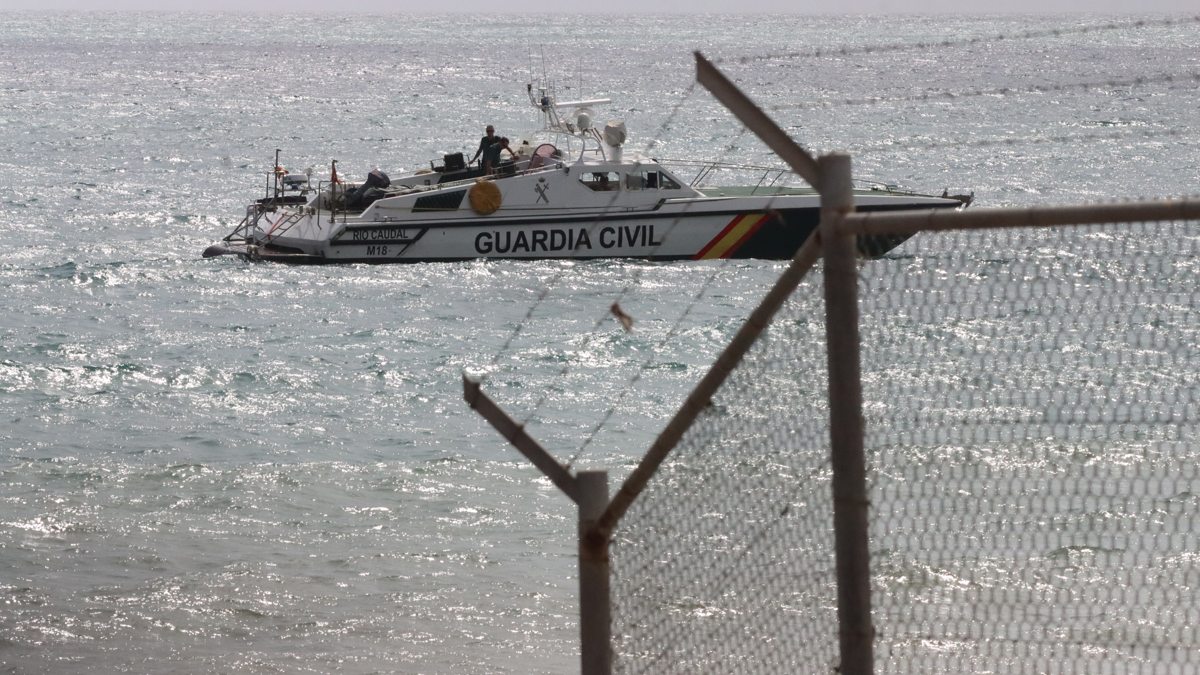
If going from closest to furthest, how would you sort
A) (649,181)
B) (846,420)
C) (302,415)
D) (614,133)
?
1. (846,420)
2. (302,415)
3. (614,133)
4. (649,181)

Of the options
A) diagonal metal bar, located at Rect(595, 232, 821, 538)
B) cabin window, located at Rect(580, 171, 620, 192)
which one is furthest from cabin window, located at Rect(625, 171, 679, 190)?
diagonal metal bar, located at Rect(595, 232, 821, 538)

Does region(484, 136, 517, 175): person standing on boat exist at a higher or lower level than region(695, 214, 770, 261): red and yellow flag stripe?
higher

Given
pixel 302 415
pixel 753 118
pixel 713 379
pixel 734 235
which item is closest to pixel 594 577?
pixel 713 379

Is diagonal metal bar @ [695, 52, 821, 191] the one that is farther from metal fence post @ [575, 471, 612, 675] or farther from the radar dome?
the radar dome

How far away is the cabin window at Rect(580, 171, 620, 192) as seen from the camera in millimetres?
26014

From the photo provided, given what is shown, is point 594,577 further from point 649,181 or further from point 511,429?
point 649,181

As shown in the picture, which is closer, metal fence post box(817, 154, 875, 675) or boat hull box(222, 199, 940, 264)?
metal fence post box(817, 154, 875, 675)

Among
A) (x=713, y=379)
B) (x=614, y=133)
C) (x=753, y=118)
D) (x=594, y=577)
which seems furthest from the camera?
(x=614, y=133)

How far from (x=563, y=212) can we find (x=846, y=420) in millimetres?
21456

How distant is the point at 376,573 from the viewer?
1182cm

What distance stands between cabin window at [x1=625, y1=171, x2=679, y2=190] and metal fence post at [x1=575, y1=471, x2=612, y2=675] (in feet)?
67.4

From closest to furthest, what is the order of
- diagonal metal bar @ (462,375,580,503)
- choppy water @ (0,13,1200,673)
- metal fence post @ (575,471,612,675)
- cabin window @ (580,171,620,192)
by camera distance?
diagonal metal bar @ (462,375,580,503)
metal fence post @ (575,471,612,675)
choppy water @ (0,13,1200,673)
cabin window @ (580,171,620,192)

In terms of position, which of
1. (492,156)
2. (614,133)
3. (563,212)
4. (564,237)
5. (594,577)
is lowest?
(564,237)

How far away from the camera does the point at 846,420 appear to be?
490cm
